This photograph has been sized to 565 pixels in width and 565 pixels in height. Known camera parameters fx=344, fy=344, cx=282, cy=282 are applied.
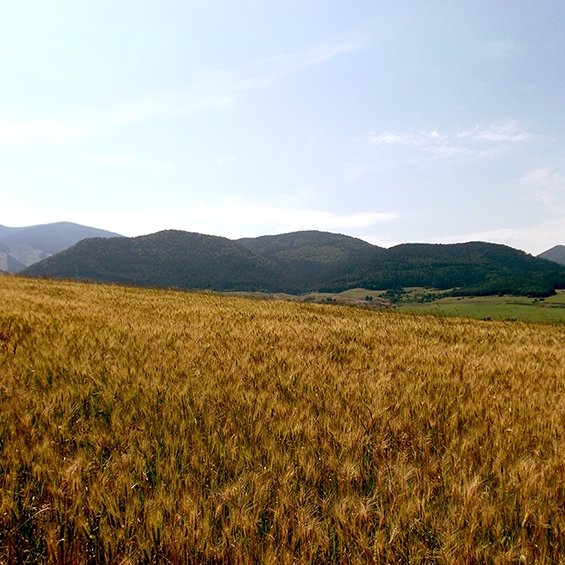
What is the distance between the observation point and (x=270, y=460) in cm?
210

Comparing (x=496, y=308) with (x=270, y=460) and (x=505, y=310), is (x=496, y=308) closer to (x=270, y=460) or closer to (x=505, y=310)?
(x=505, y=310)

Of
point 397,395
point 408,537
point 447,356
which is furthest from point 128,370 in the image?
point 447,356

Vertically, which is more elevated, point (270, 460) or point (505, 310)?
point (270, 460)

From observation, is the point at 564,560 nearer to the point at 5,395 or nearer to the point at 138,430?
the point at 138,430

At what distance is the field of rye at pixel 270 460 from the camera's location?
4.81 feet

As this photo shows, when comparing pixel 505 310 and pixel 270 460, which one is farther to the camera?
pixel 505 310

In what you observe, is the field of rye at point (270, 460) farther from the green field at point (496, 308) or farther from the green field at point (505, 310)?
the green field at point (496, 308)

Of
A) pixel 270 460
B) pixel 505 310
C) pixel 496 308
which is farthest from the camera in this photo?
pixel 496 308

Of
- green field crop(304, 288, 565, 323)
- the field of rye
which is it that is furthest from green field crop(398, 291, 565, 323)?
the field of rye

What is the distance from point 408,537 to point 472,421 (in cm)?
153

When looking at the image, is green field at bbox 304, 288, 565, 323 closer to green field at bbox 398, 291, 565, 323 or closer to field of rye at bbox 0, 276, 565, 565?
green field at bbox 398, 291, 565, 323

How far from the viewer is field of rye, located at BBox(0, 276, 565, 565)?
1.46 m

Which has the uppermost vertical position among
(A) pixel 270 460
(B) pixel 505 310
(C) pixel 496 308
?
(A) pixel 270 460

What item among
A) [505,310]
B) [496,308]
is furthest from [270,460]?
[496,308]
